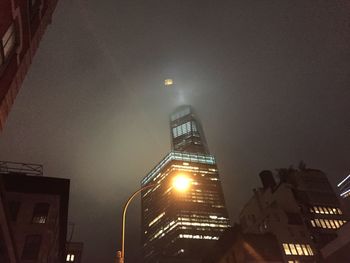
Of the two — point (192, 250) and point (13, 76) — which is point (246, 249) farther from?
point (192, 250)

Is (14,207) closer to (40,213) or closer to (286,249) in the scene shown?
(40,213)

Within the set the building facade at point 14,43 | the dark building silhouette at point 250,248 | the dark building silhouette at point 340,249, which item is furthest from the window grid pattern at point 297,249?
the building facade at point 14,43

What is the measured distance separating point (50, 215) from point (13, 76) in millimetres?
28457

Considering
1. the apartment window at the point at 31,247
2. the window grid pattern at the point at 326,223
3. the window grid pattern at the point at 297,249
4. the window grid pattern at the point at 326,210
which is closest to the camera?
the apartment window at the point at 31,247

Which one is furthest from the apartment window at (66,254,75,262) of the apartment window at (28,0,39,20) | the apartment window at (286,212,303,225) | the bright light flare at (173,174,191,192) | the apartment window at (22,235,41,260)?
the apartment window at (28,0,39,20)

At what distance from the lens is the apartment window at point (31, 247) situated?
32.6 m

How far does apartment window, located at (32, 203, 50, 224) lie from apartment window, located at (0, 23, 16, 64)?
28.5 metres

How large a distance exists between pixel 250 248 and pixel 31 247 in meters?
40.1

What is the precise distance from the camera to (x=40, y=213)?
36.4 m

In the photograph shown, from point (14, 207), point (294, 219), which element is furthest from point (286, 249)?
point (14, 207)

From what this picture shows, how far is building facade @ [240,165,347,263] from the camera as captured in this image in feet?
208

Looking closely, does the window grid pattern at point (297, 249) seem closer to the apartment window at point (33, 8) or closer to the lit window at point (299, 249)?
the lit window at point (299, 249)

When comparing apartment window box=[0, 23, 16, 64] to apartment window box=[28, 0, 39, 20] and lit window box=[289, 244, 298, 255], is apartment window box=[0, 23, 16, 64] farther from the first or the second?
lit window box=[289, 244, 298, 255]

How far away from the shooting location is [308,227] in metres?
72.5
